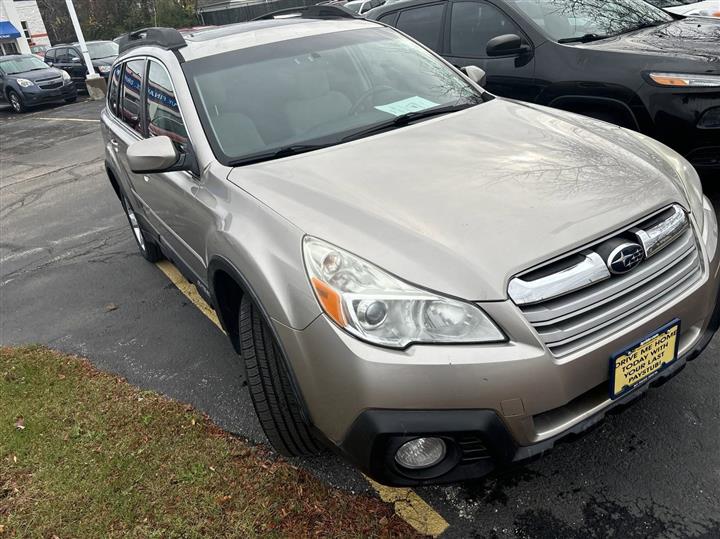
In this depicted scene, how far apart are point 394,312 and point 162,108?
2.12m

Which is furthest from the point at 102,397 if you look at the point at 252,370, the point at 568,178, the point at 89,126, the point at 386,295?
the point at 89,126

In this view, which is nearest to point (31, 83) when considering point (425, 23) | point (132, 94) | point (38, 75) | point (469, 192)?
point (38, 75)

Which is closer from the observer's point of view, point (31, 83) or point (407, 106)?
point (407, 106)

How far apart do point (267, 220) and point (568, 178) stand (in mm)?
1156

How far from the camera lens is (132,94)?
3.93 metres

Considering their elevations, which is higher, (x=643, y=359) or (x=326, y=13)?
(x=326, y=13)

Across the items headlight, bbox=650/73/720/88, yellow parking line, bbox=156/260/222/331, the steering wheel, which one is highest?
the steering wheel

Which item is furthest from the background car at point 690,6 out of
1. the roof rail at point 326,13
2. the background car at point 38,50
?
the background car at point 38,50

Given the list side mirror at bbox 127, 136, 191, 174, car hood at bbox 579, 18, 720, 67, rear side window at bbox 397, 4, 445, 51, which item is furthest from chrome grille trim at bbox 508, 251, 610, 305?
rear side window at bbox 397, 4, 445, 51

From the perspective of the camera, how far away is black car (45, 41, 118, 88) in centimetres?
1828

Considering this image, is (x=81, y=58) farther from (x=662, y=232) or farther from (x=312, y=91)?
(x=662, y=232)

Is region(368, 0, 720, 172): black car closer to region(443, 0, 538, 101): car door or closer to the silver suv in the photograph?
region(443, 0, 538, 101): car door

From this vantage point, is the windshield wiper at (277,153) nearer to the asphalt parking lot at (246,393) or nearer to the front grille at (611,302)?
the asphalt parking lot at (246,393)

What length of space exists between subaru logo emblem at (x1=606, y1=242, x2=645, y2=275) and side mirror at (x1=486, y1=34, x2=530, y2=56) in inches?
120
